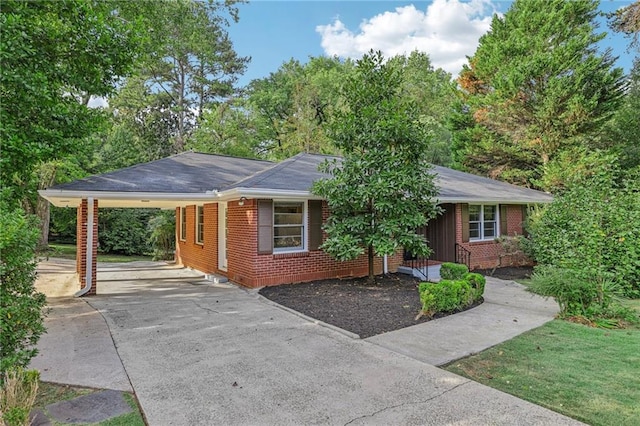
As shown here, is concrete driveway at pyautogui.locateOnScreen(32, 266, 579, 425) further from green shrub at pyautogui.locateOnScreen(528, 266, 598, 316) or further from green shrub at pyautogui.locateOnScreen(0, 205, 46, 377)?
green shrub at pyautogui.locateOnScreen(528, 266, 598, 316)

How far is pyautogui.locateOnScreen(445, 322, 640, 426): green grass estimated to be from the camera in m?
3.38

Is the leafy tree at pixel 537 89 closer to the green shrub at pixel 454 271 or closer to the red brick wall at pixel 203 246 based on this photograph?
the green shrub at pixel 454 271

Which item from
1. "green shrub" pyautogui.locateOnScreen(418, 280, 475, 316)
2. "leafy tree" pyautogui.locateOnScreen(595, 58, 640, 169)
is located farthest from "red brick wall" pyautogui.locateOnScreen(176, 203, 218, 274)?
"leafy tree" pyautogui.locateOnScreen(595, 58, 640, 169)

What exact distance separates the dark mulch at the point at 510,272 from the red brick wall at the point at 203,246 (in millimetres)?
9003

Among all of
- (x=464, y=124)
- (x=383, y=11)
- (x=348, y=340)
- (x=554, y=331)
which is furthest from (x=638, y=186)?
(x=464, y=124)

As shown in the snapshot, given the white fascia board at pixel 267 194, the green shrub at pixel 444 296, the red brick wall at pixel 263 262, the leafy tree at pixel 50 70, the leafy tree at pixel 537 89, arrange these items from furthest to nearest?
1. the leafy tree at pixel 537 89
2. the red brick wall at pixel 263 262
3. the white fascia board at pixel 267 194
4. the green shrub at pixel 444 296
5. the leafy tree at pixel 50 70

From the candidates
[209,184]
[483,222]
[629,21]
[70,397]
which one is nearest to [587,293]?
[483,222]

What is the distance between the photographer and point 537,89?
1883cm

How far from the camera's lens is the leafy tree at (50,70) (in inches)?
171

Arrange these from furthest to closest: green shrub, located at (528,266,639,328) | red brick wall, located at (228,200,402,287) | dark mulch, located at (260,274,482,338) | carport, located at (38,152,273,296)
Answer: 1. red brick wall, located at (228,200,402,287)
2. carport, located at (38,152,273,296)
3. green shrub, located at (528,266,639,328)
4. dark mulch, located at (260,274,482,338)

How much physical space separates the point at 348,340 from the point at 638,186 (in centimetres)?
742

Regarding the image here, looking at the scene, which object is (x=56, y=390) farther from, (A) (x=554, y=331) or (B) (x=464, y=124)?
(B) (x=464, y=124)

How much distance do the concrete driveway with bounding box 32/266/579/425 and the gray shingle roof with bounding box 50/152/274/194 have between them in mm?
3694

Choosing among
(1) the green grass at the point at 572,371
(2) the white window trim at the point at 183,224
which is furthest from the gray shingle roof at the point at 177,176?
(1) the green grass at the point at 572,371
